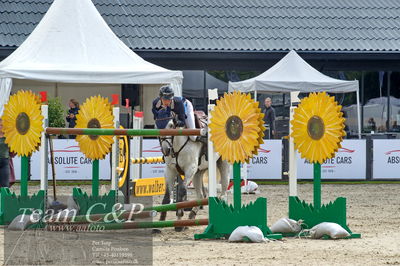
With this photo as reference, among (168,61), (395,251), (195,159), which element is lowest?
(395,251)

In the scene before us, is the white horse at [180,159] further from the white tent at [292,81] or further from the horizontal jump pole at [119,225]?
the white tent at [292,81]

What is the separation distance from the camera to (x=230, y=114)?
515 inches

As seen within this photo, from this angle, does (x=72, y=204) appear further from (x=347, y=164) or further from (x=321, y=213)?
(x=347, y=164)

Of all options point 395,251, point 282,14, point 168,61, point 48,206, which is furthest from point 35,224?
point 282,14

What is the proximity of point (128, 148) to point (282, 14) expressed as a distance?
55.9 feet

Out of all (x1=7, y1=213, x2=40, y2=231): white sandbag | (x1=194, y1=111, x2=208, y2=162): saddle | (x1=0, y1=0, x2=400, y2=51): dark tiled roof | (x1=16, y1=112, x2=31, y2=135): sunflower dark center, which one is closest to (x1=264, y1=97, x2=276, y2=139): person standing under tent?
(x1=0, y1=0, x2=400, y2=51): dark tiled roof

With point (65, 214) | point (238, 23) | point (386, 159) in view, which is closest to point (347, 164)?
point (386, 159)

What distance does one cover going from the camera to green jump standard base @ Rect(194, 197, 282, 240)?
42.4 feet

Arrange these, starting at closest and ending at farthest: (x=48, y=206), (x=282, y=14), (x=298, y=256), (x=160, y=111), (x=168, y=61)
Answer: (x=298, y=256), (x=48, y=206), (x=160, y=111), (x=168, y=61), (x=282, y=14)

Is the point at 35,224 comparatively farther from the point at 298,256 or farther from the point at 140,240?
the point at 298,256

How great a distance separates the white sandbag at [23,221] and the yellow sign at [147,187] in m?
3.01

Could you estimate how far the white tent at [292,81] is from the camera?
27547 millimetres

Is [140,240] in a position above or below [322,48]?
below

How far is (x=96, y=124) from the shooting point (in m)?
15.1
